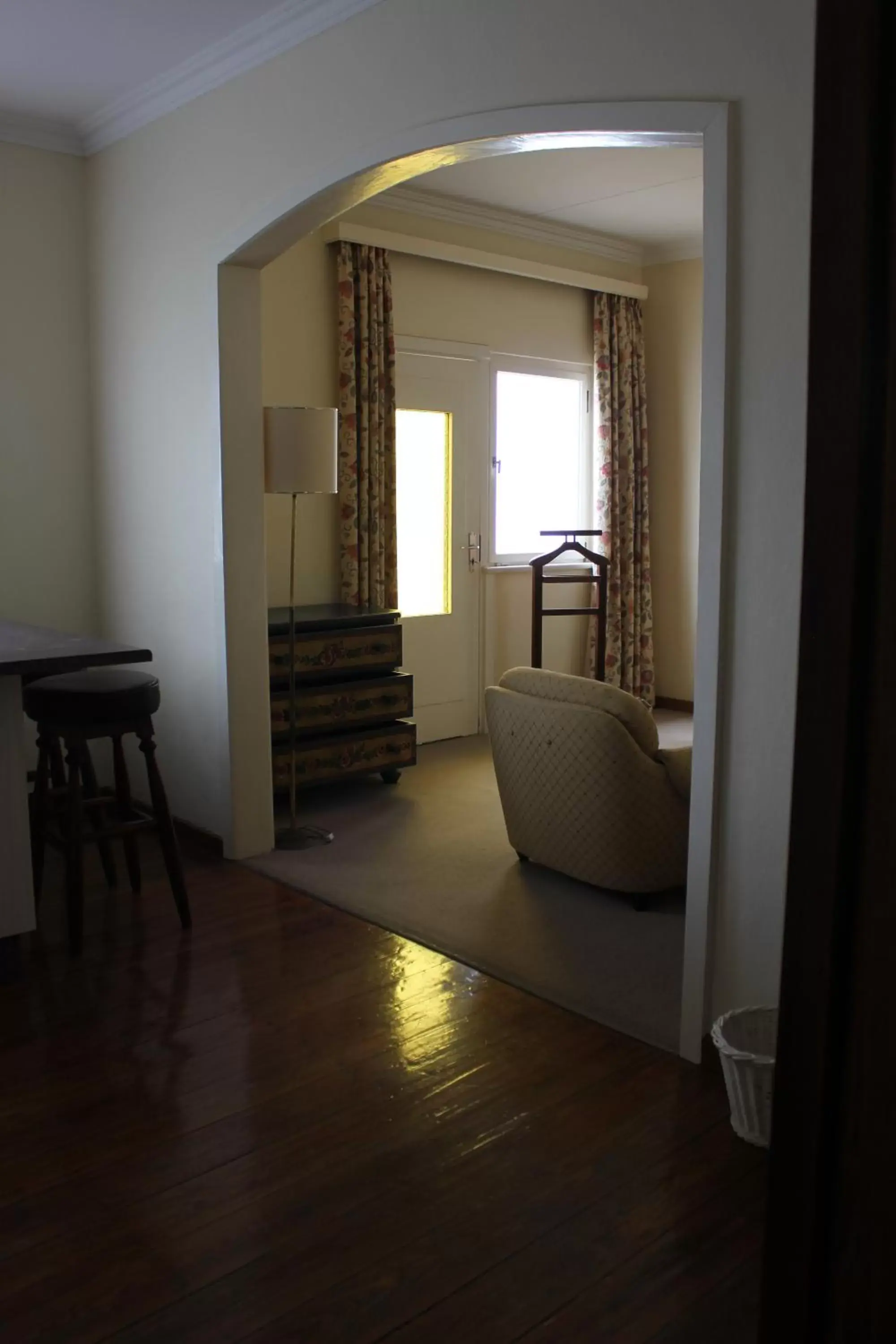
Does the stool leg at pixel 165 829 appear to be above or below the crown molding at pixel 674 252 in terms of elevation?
below

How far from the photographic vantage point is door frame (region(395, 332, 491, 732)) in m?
6.00

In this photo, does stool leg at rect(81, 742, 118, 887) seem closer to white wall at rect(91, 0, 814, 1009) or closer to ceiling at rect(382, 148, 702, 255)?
white wall at rect(91, 0, 814, 1009)

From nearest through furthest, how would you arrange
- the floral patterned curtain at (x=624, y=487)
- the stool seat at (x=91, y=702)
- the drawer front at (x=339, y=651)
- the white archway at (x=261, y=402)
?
the white archway at (x=261, y=402) < the stool seat at (x=91, y=702) < the drawer front at (x=339, y=651) < the floral patterned curtain at (x=624, y=487)

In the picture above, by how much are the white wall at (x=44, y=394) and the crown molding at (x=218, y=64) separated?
1.07 ft

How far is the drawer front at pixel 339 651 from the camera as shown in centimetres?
486

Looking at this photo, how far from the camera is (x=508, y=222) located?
6254 mm

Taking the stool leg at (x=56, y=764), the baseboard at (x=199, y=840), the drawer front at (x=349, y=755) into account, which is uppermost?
the stool leg at (x=56, y=764)

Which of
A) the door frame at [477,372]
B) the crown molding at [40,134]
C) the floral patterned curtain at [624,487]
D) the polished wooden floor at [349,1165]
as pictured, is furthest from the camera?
the floral patterned curtain at [624,487]

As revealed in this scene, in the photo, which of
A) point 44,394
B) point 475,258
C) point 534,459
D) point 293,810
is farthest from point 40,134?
point 534,459

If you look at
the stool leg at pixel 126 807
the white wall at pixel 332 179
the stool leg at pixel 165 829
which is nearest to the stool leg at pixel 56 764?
the stool leg at pixel 126 807

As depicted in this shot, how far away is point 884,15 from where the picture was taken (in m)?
0.52

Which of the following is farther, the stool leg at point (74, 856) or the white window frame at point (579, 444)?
the white window frame at point (579, 444)

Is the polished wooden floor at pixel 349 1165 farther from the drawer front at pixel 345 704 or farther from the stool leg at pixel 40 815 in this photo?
the drawer front at pixel 345 704

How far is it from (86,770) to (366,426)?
8.59ft
